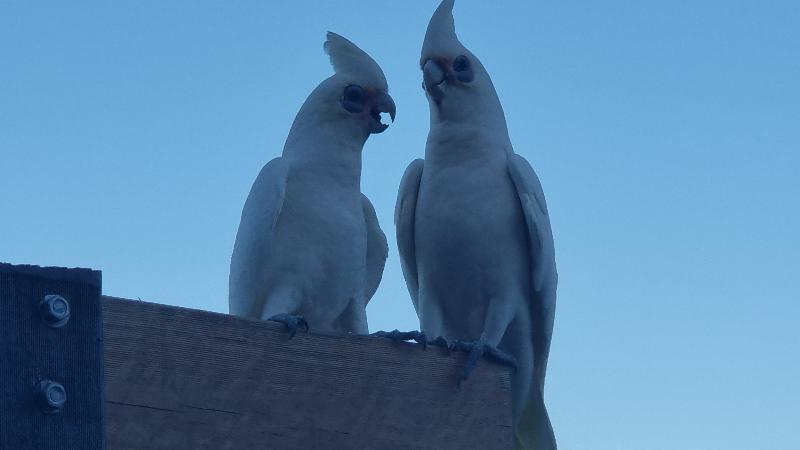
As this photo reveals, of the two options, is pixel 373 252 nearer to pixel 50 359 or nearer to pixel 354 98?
pixel 354 98

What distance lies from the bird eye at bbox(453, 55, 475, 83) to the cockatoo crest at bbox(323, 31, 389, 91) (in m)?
0.37

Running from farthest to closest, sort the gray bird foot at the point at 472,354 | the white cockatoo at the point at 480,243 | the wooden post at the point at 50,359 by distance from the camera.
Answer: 1. the white cockatoo at the point at 480,243
2. the gray bird foot at the point at 472,354
3. the wooden post at the point at 50,359

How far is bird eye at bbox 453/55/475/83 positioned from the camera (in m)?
5.77

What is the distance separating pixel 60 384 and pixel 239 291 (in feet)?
9.86

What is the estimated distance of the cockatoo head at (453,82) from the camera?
5.75 m

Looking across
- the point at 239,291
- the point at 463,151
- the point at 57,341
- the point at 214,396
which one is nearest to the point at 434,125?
the point at 463,151

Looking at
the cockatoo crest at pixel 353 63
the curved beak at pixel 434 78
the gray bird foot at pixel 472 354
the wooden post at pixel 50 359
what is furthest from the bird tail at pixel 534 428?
the wooden post at pixel 50 359

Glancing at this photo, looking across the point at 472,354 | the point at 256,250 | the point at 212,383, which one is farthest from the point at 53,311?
the point at 256,250

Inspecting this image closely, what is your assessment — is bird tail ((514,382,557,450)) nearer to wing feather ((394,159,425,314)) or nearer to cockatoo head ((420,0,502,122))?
wing feather ((394,159,425,314))

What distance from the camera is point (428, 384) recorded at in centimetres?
345

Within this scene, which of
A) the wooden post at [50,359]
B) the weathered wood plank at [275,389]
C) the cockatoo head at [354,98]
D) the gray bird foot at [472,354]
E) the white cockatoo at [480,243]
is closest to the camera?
the wooden post at [50,359]

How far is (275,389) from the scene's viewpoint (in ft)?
10.1

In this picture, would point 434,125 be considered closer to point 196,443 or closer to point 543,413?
point 543,413

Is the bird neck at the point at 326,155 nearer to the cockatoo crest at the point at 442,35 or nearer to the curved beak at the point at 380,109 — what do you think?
the curved beak at the point at 380,109
